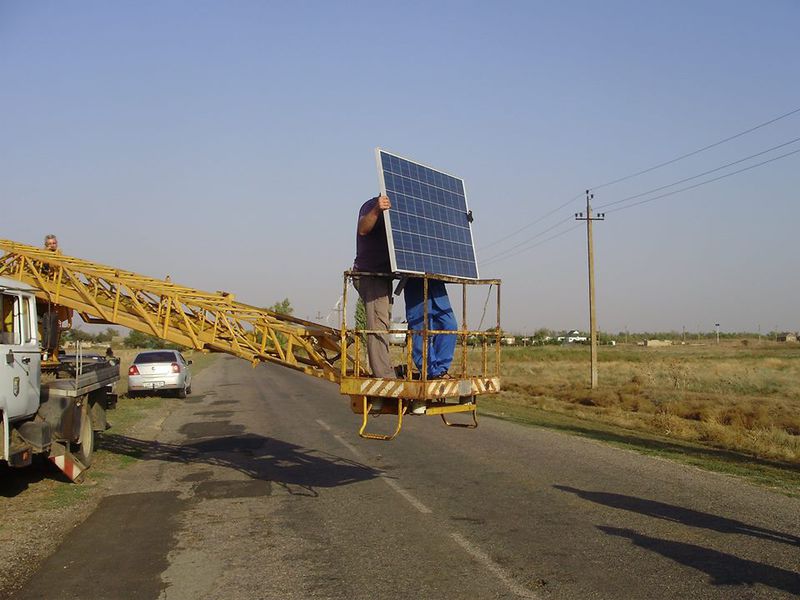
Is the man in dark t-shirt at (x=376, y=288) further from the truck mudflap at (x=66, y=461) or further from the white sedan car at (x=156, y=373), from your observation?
the white sedan car at (x=156, y=373)

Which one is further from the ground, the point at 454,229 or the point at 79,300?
the point at 454,229

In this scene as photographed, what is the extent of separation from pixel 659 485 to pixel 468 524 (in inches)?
148

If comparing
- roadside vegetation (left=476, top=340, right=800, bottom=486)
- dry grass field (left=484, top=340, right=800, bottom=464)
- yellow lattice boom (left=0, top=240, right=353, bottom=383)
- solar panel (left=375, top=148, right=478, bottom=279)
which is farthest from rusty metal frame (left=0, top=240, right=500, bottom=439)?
dry grass field (left=484, top=340, right=800, bottom=464)

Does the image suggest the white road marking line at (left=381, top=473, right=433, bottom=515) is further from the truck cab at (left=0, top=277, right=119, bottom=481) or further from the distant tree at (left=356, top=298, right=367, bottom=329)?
the truck cab at (left=0, top=277, right=119, bottom=481)

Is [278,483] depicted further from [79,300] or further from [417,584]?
[417,584]

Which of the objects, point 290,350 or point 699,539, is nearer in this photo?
point 699,539

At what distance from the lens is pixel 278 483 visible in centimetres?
1116

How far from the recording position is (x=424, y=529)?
816 cm

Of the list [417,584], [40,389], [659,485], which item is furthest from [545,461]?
[40,389]

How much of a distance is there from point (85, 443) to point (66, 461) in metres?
1.57

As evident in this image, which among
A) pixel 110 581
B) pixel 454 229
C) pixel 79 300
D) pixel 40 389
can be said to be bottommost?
pixel 110 581

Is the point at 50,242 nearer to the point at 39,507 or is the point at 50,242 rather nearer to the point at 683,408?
the point at 39,507

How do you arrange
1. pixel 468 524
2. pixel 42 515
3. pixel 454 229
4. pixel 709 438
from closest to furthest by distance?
1. pixel 468 524
2. pixel 42 515
3. pixel 454 229
4. pixel 709 438

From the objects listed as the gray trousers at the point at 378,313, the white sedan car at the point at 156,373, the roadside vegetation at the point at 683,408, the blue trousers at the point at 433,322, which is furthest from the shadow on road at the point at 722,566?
the white sedan car at the point at 156,373
